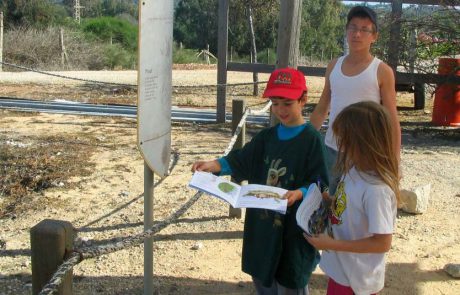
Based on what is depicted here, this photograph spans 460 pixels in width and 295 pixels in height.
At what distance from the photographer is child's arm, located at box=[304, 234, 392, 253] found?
6.35ft

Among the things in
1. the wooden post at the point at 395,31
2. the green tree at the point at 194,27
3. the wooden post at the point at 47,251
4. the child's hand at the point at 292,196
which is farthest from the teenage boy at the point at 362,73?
the green tree at the point at 194,27

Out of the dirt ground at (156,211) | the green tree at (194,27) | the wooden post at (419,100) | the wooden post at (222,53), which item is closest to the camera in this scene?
the dirt ground at (156,211)

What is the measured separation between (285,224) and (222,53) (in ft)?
23.1

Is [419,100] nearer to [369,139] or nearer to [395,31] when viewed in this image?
[395,31]

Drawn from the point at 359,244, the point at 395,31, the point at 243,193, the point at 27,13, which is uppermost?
the point at 27,13

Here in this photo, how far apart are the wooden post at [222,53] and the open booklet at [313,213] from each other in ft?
22.2

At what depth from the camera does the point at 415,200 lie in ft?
16.0

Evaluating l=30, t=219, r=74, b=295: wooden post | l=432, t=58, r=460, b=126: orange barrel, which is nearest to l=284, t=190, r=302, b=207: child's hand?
l=30, t=219, r=74, b=295: wooden post

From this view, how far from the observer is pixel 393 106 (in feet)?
9.44

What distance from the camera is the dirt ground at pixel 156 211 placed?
12.2 ft

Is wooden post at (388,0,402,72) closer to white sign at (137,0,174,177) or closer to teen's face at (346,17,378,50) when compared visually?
teen's face at (346,17,378,50)

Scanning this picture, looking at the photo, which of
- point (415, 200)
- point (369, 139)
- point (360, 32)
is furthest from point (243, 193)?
point (415, 200)

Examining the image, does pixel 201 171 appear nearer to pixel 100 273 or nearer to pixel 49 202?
pixel 100 273

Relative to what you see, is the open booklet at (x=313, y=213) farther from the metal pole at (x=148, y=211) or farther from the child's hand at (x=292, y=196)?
the metal pole at (x=148, y=211)
